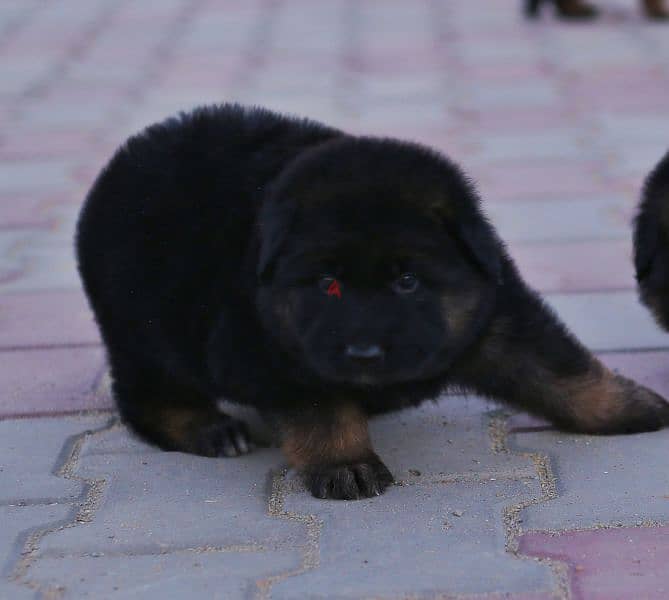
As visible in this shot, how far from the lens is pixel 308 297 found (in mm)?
3064

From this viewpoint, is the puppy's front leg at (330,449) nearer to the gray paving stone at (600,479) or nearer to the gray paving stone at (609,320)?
the gray paving stone at (600,479)

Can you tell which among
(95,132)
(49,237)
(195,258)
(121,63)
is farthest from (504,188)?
(121,63)

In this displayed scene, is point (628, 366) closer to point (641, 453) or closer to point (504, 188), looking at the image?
point (641, 453)

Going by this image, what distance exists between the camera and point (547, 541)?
9.53ft

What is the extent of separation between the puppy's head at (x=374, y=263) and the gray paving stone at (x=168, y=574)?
47 cm

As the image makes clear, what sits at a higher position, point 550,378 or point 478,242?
point 478,242

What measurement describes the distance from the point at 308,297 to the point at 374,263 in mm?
190

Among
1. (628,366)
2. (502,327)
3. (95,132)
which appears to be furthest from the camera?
(95,132)

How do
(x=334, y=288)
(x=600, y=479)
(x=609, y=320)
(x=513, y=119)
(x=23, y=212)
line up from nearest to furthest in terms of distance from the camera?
(x=334, y=288)
(x=600, y=479)
(x=609, y=320)
(x=23, y=212)
(x=513, y=119)

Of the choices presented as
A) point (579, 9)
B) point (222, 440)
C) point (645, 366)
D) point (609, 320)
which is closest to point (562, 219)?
point (609, 320)

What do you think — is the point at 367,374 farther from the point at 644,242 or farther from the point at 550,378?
the point at 644,242

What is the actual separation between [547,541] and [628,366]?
50.2 inches

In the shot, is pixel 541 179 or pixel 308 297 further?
pixel 541 179

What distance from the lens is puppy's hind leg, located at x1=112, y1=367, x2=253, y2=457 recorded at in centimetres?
362
